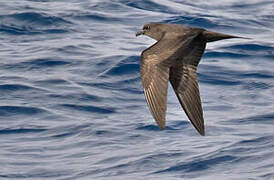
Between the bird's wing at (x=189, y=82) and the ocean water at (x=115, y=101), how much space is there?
1.22 meters

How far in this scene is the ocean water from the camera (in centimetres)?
917

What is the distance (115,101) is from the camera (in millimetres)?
10914

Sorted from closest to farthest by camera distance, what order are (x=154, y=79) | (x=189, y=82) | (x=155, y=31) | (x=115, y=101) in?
1. (x=154, y=79)
2. (x=189, y=82)
3. (x=155, y=31)
4. (x=115, y=101)

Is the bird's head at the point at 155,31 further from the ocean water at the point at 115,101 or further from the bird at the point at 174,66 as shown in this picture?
the ocean water at the point at 115,101

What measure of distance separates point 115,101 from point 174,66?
3023mm

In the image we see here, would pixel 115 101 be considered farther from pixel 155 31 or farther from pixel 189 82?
pixel 189 82

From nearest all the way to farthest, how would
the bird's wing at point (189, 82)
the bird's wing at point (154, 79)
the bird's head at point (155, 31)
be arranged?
1. the bird's wing at point (154, 79)
2. the bird's wing at point (189, 82)
3. the bird's head at point (155, 31)

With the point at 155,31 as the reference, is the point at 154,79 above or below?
below

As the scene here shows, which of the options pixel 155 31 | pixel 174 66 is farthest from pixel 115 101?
pixel 174 66

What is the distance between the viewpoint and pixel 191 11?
1537cm

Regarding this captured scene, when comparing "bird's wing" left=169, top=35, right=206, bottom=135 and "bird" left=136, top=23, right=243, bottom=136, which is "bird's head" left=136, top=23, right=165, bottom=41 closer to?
"bird" left=136, top=23, right=243, bottom=136

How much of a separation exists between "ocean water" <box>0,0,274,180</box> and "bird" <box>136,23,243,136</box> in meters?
1.29

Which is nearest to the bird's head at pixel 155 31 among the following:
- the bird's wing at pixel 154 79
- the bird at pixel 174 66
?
the bird at pixel 174 66

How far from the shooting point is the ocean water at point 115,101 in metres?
9.17
